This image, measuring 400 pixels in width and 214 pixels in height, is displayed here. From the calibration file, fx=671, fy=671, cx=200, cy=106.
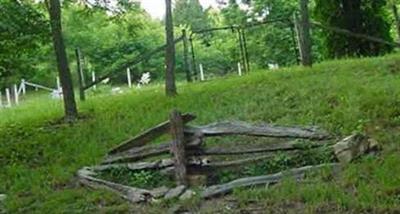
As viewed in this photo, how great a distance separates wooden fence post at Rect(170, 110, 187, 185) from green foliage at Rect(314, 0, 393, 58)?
9.29 meters

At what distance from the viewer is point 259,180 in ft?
22.4

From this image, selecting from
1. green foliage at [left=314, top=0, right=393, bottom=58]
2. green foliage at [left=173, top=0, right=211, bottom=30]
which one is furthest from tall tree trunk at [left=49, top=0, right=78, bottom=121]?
green foliage at [left=173, top=0, right=211, bottom=30]

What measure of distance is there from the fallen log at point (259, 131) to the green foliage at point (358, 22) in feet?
28.3

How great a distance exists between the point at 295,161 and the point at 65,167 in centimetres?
305

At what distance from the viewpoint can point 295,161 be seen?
283 inches

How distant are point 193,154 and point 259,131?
0.79m

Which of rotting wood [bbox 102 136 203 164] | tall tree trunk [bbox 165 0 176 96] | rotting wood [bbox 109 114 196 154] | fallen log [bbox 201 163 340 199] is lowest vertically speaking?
fallen log [bbox 201 163 340 199]

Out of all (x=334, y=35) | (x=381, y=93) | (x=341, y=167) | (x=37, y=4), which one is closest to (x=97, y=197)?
(x=341, y=167)

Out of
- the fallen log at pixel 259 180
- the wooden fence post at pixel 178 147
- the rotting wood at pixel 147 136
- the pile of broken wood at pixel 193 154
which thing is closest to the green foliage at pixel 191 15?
the rotting wood at pixel 147 136

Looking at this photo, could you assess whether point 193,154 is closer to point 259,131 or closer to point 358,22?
point 259,131

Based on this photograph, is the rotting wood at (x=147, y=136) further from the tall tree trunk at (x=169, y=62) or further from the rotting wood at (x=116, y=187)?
the tall tree trunk at (x=169, y=62)

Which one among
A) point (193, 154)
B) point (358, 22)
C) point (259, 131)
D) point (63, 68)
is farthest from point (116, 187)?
point (358, 22)

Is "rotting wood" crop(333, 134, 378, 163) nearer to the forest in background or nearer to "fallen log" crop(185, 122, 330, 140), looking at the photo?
"fallen log" crop(185, 122, 330, 140)

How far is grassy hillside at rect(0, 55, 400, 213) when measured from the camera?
6.30 meters
